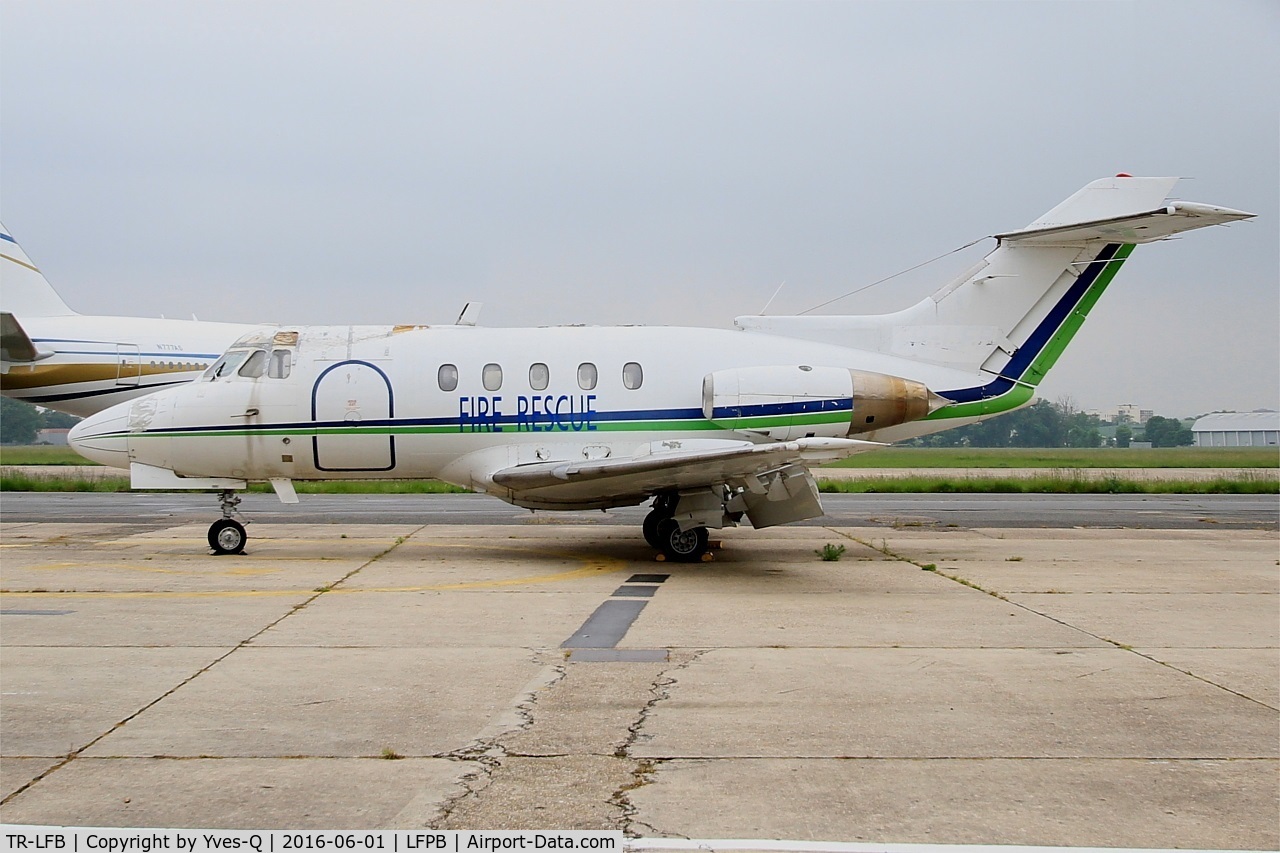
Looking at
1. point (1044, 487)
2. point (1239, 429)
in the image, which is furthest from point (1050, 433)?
point (1044, 487)

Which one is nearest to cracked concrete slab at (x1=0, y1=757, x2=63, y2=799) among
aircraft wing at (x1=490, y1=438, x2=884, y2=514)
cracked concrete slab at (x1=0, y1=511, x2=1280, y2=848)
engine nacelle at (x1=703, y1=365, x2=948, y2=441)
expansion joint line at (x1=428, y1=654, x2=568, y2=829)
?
cracked concrete slab at (x1=0, y1=511, x2=1280, y2=848)

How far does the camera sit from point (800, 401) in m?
15.0

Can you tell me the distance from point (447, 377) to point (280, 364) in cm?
240

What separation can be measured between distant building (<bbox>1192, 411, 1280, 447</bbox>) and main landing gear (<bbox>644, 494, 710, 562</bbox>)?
77911 millimetres

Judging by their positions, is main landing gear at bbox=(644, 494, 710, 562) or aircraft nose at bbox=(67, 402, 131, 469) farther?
aircraft nose at bbox=(67, 402, 131, 469)

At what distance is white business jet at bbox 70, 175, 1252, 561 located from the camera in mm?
15055

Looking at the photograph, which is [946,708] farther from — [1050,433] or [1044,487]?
[1050,433]

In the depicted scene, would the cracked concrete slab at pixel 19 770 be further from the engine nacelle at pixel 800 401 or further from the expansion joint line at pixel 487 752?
the engine nacelle at pixel 800 401

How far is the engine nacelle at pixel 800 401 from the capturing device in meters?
15.0

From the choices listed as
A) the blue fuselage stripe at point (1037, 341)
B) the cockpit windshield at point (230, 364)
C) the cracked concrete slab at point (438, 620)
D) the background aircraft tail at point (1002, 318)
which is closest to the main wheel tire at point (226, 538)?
the cockpit windshield at point (230, 364)

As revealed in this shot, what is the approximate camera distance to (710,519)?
1450 cm

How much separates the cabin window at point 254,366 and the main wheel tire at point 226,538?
6.90ft

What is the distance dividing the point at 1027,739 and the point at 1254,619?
5860 millimetres

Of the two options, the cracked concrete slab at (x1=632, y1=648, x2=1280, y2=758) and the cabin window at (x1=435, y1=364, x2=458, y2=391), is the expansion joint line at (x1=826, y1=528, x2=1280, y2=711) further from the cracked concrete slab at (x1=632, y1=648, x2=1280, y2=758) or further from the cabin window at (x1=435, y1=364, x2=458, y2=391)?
the cabin window at (x1=435, y1=364, x2=458, y2=391)
